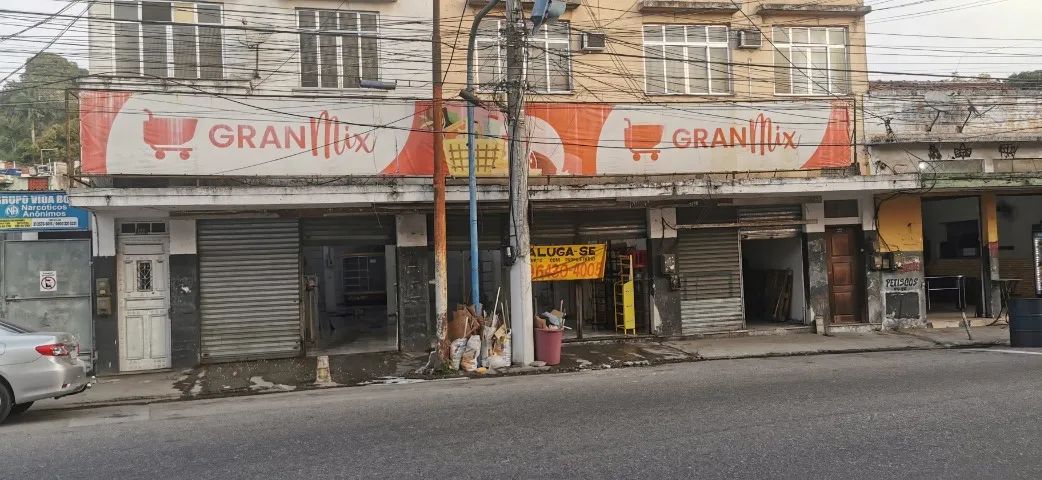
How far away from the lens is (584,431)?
7.12 m

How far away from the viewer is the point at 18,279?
42.6 feet

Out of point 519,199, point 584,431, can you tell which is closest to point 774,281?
point 519,199

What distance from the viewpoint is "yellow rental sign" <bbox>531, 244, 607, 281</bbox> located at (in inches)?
573

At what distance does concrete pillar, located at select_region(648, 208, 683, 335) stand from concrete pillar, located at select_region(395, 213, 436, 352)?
16.2 feet

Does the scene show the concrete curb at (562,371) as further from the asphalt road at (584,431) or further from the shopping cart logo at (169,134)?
the shopping cart logo at (169,134)

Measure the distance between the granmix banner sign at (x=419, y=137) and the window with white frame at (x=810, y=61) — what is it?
999 millimetres

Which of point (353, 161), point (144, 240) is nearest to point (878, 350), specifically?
point (353, 161)

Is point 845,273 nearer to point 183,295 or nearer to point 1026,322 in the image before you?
point 1026,322

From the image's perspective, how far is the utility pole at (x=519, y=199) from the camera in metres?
12.5

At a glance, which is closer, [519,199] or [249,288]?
[519,199]

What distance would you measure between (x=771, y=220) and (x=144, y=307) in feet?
43.5

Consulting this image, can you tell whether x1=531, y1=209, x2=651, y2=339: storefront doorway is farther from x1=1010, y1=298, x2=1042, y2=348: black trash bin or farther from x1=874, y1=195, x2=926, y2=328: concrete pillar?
x1=1010, y1=298, x2=1042, y2=348: black trash bin

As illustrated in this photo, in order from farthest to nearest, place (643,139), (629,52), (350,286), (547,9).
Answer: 1. (350,286)
2. (629,52)
3. (643,139)
4. (547,9)

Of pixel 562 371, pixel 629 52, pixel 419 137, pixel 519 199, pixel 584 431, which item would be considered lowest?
pixel 562 371
